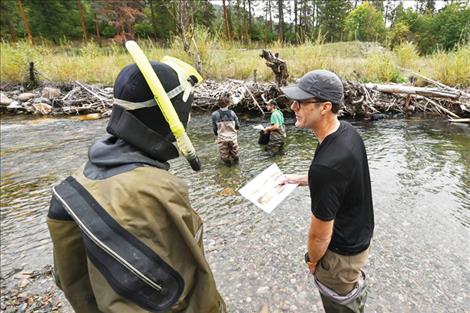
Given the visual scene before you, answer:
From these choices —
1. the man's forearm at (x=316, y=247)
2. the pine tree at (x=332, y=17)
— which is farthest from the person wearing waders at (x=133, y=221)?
the pine tree at (x=332, y=17)

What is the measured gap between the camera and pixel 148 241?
1.06 metres

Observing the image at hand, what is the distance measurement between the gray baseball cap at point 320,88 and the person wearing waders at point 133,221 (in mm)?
865

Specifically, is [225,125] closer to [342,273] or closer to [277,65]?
[342,273]

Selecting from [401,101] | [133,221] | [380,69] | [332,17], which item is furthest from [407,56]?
[332,17]

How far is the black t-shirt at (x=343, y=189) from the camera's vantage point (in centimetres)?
169

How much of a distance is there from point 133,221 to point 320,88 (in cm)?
143

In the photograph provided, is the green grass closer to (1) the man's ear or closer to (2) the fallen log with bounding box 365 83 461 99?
(2) the fallen log with bounding box 365 83 461 99

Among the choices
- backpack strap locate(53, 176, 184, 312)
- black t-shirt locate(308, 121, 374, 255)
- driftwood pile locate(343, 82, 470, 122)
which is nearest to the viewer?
backpack strap locate(53, 176, 184, 312)

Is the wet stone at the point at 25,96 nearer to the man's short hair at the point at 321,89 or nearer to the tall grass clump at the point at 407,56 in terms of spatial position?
the man's short hair at the point at 321,89

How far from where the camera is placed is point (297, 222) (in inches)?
184

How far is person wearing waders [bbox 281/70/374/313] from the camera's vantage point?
5.60 feet

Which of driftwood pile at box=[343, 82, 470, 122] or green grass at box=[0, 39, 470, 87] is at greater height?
green grass at box=[0, 39, 470, 87]

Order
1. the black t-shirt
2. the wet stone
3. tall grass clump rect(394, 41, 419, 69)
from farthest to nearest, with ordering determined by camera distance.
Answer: the wet stone
tall grass clump rect(394, 41, 419, 69)
the black t-shirt

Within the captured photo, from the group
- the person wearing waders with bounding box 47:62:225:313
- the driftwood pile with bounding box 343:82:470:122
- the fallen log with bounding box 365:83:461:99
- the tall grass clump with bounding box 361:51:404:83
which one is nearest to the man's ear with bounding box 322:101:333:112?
the person wearing waders with bounding box 47:62:225:313
